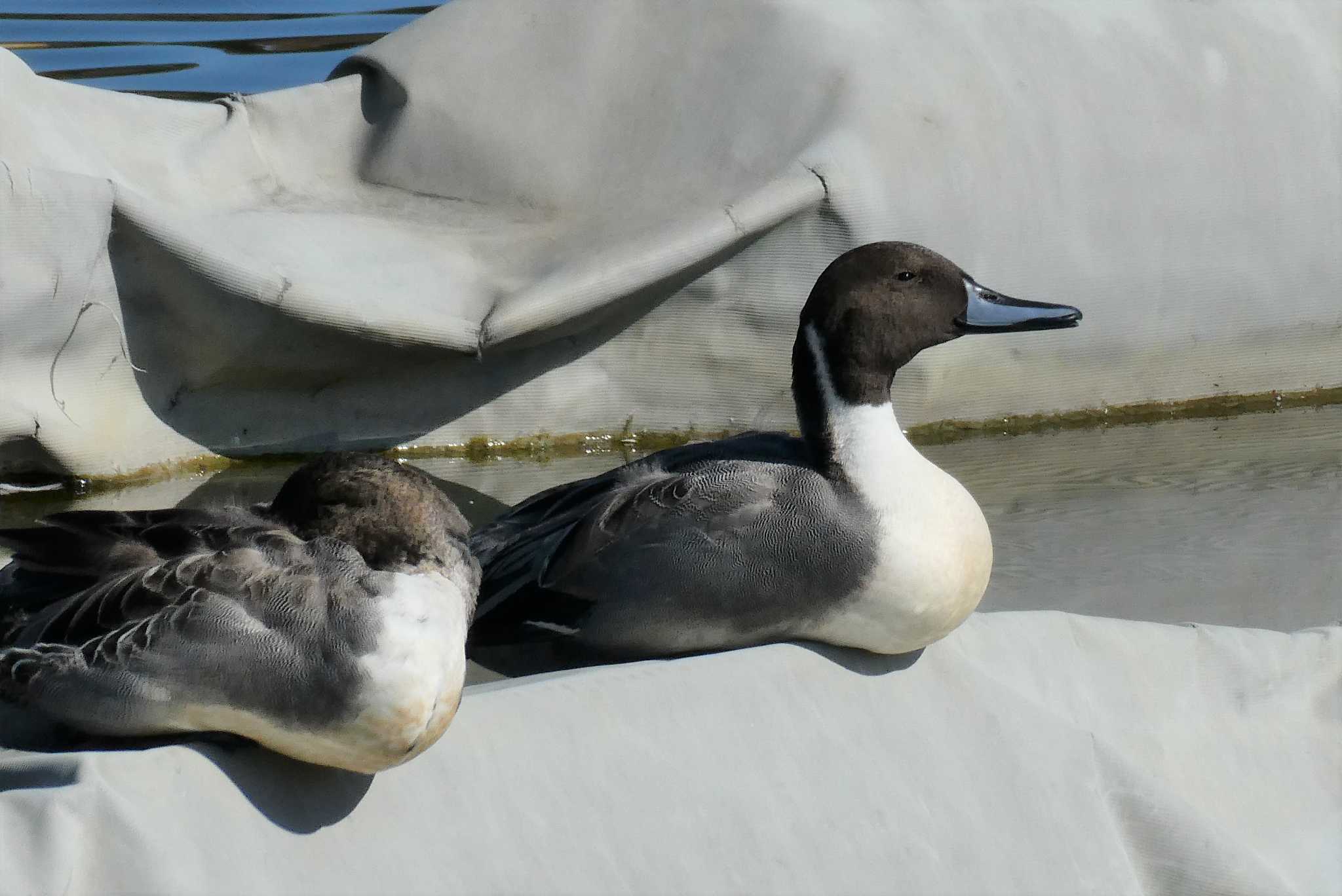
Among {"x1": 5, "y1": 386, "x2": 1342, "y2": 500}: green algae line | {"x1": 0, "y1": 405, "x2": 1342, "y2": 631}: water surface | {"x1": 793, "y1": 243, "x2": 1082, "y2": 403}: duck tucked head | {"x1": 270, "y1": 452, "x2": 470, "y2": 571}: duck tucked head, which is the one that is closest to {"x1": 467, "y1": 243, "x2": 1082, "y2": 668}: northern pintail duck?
{"x1": 793, "y1": 243, "x2": 1082, "y2": 403}: duck tucked head

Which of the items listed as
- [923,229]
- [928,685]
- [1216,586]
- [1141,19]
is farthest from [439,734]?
[1141,19]

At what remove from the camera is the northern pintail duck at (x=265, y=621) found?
1.96 metres

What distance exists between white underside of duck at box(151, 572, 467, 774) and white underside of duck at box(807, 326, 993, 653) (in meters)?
0.75

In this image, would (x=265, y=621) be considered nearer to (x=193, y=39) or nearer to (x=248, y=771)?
(x=248, y=771)

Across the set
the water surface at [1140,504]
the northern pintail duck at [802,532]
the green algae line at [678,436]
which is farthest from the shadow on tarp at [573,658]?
the green algae line at [678,436]

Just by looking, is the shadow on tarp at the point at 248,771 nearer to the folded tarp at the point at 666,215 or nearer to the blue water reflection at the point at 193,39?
the folded tarp at the point at 666,215

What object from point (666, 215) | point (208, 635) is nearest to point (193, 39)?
point (666, 215)

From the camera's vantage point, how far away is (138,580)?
204cm

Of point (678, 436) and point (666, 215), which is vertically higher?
point (666, 215)

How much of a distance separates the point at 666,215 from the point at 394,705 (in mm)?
2398

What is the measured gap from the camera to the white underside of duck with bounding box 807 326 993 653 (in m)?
2.55

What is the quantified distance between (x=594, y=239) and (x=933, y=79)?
98 cm

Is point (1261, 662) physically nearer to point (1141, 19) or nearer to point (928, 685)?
point (928, 685)

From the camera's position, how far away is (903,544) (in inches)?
101
